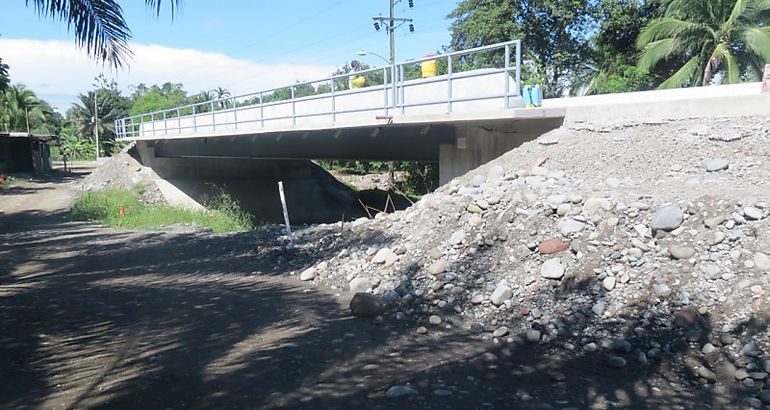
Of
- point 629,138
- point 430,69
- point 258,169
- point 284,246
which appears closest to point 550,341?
point 629,138

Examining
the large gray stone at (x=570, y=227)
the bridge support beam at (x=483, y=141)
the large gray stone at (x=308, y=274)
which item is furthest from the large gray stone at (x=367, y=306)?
the bridge support beam at (x=483, y=141)

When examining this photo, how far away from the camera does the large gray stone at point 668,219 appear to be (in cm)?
659

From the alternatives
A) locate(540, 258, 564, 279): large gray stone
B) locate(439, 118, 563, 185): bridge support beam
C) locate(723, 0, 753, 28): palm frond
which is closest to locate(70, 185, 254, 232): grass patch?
locate(439, 118, 563, 185): bridge support beam

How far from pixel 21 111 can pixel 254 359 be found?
58093mm

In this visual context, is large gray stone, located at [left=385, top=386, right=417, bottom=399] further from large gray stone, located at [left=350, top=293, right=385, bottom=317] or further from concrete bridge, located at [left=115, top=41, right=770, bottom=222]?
concrete bridge, located at [left=115, top=41, right=770, bottom=222]

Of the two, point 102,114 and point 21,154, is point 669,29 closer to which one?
point 21,154

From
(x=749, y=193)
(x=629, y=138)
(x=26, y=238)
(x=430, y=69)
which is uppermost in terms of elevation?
(x=430, y=69)

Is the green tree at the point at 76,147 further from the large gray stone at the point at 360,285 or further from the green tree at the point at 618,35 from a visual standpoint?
the large gray stone at the point at 360,285

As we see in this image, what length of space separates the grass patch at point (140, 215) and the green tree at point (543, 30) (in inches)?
682

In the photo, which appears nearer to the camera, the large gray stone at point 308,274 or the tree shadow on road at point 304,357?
the tree shadow on road at point 304,357

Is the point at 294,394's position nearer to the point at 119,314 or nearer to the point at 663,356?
the point at 663,356

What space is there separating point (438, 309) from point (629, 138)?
166 inches

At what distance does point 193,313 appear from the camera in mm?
7777

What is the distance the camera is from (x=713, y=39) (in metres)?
23.8
